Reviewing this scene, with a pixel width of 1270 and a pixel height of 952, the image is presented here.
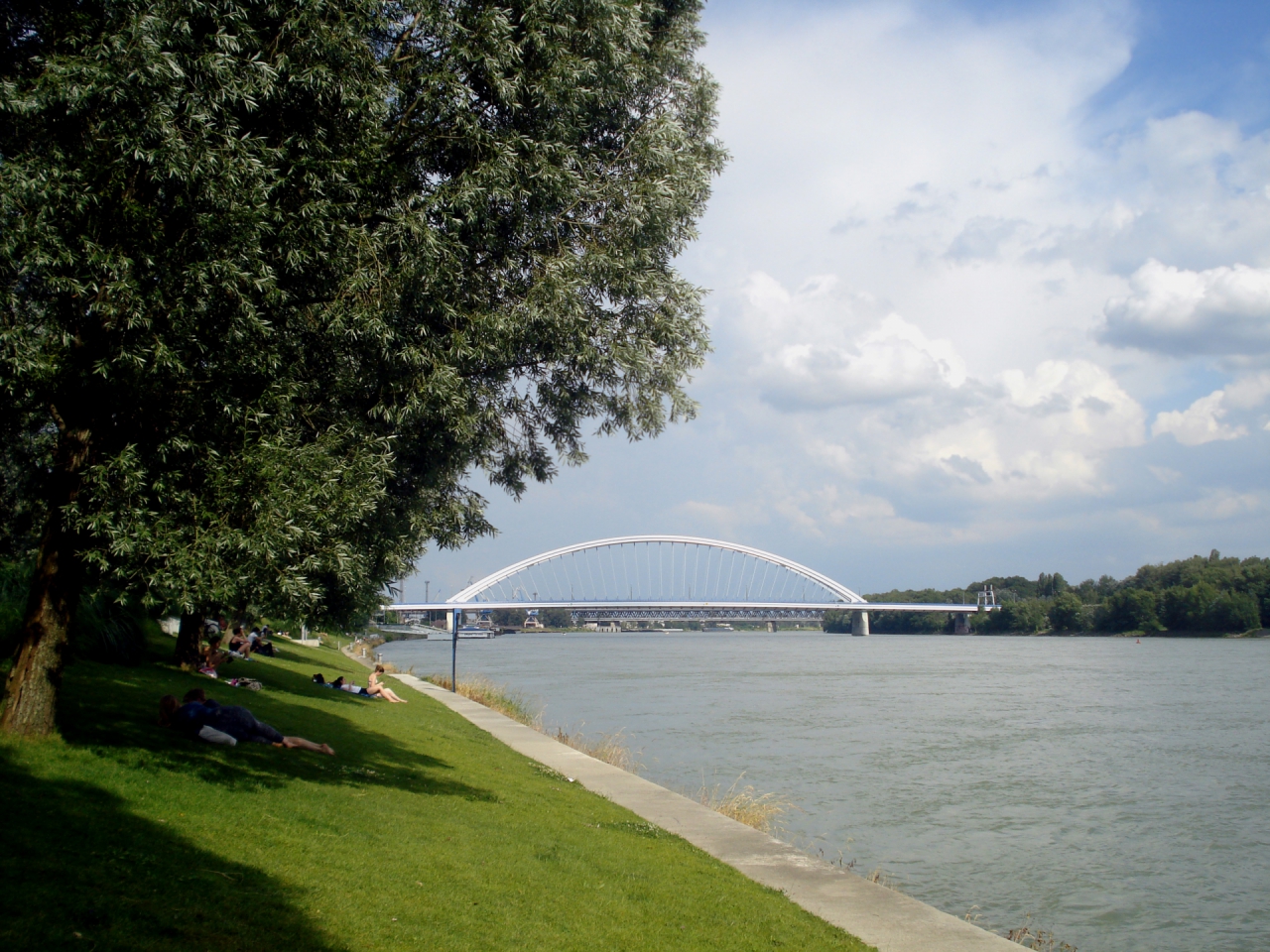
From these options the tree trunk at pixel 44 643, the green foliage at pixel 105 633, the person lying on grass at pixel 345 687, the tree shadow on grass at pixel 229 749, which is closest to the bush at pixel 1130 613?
the person lying on grass at pixel 345 687

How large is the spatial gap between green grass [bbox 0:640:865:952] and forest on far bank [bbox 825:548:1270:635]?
107722 mm

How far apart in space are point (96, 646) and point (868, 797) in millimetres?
12911

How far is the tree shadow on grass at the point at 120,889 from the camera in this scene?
4781 millimetres

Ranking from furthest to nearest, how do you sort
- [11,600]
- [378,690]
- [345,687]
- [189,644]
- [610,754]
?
[345,687] < [378,690] < [610,754] < [189,644] < [11,600]

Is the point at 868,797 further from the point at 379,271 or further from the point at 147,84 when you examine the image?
the point at 147,84

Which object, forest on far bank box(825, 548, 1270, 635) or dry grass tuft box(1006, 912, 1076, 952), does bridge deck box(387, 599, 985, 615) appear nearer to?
forest on far bank box(825, 548, 1270, 635)

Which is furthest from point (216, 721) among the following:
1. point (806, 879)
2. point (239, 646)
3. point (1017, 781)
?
point (1017, 781)

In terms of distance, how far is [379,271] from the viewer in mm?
8445

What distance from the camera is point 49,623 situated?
8.20 m

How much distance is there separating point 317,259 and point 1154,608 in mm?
118784

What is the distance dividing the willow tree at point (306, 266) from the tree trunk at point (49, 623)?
0.03 meters

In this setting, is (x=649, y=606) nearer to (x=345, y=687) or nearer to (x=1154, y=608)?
(x=1154, y=608)

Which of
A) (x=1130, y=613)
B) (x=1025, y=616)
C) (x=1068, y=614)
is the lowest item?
(x=1025, y=616)

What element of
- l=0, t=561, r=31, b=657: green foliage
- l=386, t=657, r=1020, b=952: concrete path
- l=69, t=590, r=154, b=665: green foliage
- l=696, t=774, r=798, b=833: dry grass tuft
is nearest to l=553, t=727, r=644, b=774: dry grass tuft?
l=696, t=774, r=798, b=833: dry grass tuft
